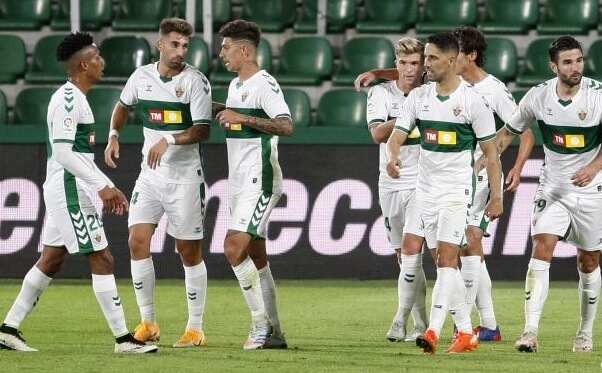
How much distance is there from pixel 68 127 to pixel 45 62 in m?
8.48

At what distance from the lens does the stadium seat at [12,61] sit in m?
16.7

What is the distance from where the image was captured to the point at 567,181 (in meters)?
9.07

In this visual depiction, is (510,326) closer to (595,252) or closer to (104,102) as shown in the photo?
(595,252)

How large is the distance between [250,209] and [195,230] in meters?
0.59

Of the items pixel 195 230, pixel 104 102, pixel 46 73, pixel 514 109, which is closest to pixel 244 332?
pixel 195 230

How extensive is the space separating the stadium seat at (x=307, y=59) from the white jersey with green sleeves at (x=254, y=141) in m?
7.09

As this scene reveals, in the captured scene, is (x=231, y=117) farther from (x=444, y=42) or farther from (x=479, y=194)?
(x=479, y=194)

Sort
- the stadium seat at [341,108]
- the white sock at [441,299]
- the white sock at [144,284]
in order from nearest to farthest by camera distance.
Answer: the white sock at [441,299], the white sock at [144,284], the stadium seat at [341,108]

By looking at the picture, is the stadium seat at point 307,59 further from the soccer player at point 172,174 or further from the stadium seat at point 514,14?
the soccer player at point 172,174

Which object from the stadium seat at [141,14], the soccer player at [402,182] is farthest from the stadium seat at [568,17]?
the soccer player at [402,182]

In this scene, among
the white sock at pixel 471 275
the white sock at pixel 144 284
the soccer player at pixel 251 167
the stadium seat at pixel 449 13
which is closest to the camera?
the soccer player at pixel 251 167

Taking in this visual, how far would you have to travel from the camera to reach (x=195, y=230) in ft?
31.3

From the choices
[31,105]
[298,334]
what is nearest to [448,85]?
[298,334]

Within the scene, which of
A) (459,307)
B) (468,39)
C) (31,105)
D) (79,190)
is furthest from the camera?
(31,105)
